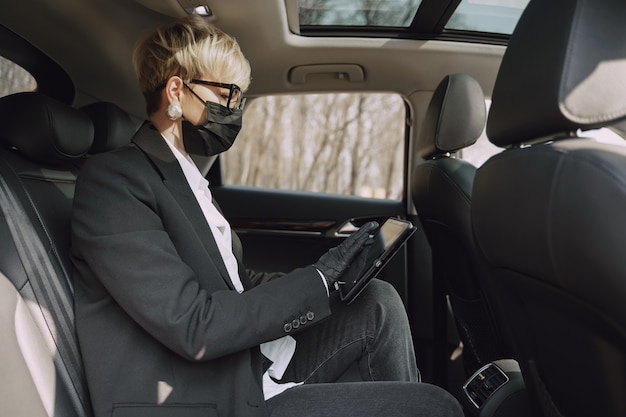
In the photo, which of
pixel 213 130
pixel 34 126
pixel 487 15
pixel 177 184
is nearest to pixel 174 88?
pixel 213 130

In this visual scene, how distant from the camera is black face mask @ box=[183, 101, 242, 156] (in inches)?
55.0

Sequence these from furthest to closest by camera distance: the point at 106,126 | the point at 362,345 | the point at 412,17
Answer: the point at 412,17, the point at 106,126, the point at 362,345

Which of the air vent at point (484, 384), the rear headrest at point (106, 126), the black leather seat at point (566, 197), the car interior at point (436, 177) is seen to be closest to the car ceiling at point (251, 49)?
the car interior at point (436, 177)

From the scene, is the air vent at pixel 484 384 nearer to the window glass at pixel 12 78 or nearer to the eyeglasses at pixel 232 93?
the eyeglasses at pixel 232 93

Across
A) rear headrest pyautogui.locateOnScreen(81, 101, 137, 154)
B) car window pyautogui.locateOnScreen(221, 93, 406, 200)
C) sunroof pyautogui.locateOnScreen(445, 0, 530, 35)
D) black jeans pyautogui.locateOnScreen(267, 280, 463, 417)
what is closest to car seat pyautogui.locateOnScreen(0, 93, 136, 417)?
rear headrest pyautogui.locateOnScreen(81, 101, 137, 154)

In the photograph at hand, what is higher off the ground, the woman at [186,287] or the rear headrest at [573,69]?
the rear headrest at [573,69]

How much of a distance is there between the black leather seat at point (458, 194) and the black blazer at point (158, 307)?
0.71 m

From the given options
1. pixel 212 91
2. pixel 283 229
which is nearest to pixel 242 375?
pixel 212 91

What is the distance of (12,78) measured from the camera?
1.88 m

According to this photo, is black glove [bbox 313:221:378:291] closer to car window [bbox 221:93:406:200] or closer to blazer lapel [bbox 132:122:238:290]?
blazer lapel [bbox 132:122:238:290]

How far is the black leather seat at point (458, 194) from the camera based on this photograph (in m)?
1.81

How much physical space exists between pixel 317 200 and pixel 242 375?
5.30 feet

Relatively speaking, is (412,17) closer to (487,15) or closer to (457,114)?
(487,15)

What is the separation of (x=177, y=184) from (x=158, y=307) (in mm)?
323
